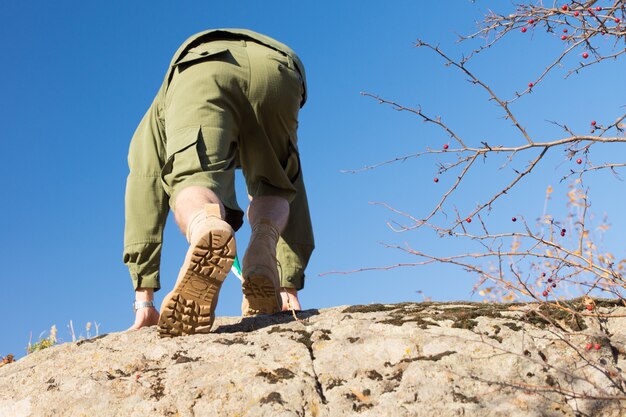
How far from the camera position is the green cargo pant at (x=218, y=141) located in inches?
→ 140

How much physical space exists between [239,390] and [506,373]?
37.0 inches

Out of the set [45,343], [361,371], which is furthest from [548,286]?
[45,343]

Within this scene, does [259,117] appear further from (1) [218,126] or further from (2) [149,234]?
(2) [149,234]

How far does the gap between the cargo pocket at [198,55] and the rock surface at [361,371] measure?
1.41 meters

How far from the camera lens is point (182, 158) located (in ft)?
11.5

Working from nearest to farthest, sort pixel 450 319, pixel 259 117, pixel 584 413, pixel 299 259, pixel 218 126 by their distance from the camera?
1. pixel 584 413
2. pixel 450 319
3. pixel 218 126
4. pixel 259 117
5. pixel 299 259

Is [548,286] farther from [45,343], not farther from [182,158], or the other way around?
[45,343]

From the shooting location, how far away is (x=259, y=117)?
385cm

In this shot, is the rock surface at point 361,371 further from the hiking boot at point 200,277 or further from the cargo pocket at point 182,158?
the cargo pocket at point 182,158

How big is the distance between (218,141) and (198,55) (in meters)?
0.49

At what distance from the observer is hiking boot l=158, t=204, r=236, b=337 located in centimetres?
308

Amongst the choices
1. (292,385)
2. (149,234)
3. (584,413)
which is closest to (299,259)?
(149,234)

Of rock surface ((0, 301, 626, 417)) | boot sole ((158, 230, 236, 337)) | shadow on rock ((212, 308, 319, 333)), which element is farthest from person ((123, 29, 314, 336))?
rock surface ((0, 301, 626, 417))

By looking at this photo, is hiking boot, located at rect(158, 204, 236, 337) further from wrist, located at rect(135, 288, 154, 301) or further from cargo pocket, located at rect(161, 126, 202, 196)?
wrist, located at rect(135, 288, 154, 301)
